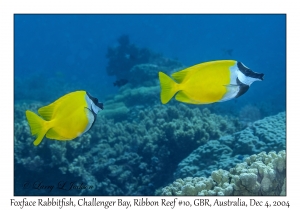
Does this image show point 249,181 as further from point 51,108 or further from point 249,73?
point 51,108

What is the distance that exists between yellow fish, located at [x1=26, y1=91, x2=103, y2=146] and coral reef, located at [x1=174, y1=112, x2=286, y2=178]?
3.01 metres

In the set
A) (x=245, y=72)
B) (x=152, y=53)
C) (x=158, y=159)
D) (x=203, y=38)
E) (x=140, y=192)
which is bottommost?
(x=140, y=192)

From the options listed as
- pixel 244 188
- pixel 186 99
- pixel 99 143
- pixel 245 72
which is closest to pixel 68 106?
pixel 186 99

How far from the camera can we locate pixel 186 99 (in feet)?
7.37

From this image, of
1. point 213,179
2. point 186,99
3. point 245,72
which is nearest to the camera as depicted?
point 245,72

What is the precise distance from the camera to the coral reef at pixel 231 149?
16.2 feet

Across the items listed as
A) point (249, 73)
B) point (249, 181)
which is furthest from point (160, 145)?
point (249, 73)

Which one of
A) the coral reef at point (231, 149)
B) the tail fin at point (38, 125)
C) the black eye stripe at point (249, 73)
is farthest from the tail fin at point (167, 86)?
the coral reef at point (231, 149)

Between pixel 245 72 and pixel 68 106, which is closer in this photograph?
pixel 245 72

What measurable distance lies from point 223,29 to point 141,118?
308ft

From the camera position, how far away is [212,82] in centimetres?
214

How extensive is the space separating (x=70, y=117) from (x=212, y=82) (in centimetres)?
112

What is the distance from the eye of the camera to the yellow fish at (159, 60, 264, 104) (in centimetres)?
210

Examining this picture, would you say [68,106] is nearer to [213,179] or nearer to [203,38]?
[213,179]
